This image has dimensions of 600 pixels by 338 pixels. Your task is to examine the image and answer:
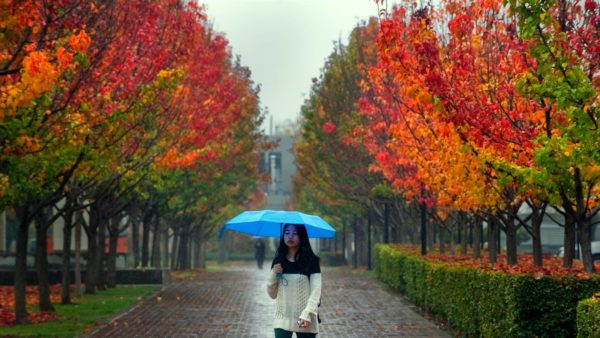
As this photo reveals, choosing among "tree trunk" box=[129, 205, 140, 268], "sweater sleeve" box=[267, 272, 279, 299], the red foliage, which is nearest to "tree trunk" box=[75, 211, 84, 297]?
the red foliage

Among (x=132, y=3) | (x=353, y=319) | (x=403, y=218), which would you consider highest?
(x=132, y=3)

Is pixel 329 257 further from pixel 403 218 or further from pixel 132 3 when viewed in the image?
pixel 132 3

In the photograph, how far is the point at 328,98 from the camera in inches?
1596

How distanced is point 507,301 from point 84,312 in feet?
35.9

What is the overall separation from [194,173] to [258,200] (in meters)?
48.9

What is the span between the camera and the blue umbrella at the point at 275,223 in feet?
35.2

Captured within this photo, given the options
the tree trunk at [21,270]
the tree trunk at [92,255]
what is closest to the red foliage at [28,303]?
the tree trunk at [21,270]

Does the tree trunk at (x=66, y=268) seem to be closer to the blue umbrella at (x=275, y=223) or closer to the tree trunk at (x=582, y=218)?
the tree trunk at (x=582, y=218)

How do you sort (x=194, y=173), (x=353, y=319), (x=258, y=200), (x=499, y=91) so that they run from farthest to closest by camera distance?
1. (x=258, y=200)
2. (x=194, y=173)
3. (x=353, y=319)
4. (x=499, y=91)

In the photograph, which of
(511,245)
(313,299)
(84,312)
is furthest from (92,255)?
(313,299)

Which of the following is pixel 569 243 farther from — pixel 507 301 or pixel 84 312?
pixel 84 312

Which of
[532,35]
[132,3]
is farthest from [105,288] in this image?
[532,35]

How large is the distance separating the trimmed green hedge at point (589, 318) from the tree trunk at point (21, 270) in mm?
12122

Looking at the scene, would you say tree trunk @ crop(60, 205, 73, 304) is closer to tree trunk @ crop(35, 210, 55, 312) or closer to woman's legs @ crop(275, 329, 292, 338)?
tree trunk @ crop(35, 210, 55, 312)
